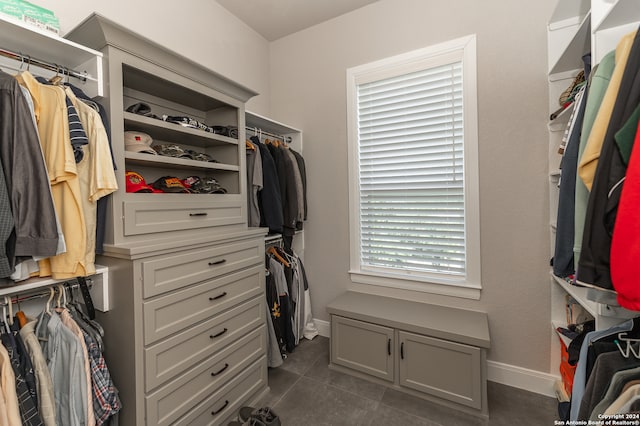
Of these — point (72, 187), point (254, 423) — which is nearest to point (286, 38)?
point (72, 187)

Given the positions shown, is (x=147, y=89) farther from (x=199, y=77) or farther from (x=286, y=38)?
(x=286, y=38)

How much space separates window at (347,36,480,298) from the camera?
2.08 m

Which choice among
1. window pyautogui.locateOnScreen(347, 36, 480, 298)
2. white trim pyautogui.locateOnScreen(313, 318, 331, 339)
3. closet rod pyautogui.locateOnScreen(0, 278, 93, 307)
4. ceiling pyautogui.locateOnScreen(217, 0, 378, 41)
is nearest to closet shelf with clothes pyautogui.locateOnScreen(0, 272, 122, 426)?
closet rod pyautogui.locateOnScreen(0, 278, 93, 307)

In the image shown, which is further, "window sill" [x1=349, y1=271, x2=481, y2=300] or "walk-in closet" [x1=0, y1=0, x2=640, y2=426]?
"window sill" [x1=349, y1=271, x2=481, y2=300]

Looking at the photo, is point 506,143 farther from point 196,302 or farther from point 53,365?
point 53,365

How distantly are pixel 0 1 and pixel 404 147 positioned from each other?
2.34 metres

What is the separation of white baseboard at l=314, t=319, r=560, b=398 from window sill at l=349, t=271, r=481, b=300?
51 cm

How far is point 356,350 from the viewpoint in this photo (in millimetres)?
2088

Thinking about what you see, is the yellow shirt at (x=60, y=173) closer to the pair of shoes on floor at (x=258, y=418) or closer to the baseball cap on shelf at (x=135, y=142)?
the baseball cap on shelf at (x=135, y=142)

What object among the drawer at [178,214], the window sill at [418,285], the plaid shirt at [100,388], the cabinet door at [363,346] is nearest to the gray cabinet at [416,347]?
the cabinet door at [363,346]

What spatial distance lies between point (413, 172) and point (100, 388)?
229cm

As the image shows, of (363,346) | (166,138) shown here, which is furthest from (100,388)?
(363,346)

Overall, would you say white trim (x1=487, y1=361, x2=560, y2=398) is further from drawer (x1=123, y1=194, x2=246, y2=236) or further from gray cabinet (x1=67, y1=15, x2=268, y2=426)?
drawer (x1=123, y1=194, x2=246, y2=236)

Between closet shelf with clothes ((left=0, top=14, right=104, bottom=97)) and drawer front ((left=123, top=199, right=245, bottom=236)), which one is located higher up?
closet shelf with clothes ((left=0, top=14, right=104, bottom=97))
